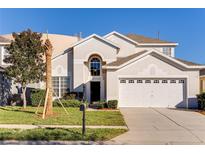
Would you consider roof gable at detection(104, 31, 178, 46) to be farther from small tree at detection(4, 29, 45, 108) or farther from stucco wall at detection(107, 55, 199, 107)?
small tree at detection(4, 29, 45, 108)

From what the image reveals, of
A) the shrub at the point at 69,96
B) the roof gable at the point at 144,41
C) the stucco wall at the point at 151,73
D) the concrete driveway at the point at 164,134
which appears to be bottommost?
the concrete driveway at the point at 164,134

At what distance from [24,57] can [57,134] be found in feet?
41.2

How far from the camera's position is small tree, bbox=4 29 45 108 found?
2190 centimetres

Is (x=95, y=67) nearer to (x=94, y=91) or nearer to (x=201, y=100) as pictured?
(x=94, y=91)

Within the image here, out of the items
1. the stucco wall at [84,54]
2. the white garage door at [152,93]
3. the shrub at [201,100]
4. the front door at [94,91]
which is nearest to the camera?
the shrub at [201,100]

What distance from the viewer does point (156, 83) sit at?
22812 mm

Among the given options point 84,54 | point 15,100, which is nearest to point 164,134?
point 84,54

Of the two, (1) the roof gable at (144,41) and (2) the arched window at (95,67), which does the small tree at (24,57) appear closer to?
(2) the arched window at (95,67)

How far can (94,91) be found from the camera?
26000mm

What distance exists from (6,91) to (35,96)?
3392 millimetres

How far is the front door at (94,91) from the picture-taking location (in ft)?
84.7

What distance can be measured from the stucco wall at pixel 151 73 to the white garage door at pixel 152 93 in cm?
39

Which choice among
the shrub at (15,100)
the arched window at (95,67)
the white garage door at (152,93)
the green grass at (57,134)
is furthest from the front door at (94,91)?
the green grass at (57,134)
